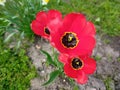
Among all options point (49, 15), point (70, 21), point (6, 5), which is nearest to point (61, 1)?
point (6, 5)

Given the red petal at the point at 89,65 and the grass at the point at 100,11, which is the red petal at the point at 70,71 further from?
the grass at the point at 100,11

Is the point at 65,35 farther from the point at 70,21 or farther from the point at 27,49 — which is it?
the point at 27,49

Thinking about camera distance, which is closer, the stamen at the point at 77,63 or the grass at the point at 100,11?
the stamen at the point at 77,63

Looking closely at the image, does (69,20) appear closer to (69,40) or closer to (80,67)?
(69,40)

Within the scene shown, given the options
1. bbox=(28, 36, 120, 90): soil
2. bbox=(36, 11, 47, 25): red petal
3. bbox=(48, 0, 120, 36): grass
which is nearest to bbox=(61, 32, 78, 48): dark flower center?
bbox=(36, 11, 47, 25): red petal

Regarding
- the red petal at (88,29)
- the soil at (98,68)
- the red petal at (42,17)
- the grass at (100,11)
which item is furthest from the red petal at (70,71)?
the grass at (100,11)

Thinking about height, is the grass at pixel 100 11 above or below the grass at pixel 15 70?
above

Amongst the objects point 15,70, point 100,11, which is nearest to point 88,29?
point 15,70
